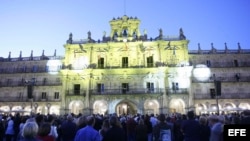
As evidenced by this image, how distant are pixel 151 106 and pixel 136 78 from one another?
4815 mm

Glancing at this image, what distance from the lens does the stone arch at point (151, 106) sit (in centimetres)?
3809

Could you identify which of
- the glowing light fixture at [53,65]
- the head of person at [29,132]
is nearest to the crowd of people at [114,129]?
the head of person at [29,132]

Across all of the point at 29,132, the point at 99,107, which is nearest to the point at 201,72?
the point at 99,107

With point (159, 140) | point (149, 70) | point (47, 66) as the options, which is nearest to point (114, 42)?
point (149, 70)

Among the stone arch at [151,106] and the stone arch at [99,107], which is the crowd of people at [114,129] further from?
the stone arch at [99,107]

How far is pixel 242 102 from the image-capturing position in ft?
131

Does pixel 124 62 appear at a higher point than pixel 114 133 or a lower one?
higher

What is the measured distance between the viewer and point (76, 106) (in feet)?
136

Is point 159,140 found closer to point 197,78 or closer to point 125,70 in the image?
point 125,70

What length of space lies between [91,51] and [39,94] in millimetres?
11861

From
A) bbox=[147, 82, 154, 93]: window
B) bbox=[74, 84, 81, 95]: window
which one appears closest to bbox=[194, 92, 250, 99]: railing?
bbox=[147, 82, 154, 93]: window

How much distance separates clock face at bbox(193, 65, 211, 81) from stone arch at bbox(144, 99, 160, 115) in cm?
894

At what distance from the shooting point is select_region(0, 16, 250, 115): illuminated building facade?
37969mm

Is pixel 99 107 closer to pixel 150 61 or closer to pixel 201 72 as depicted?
pixel 150 61
